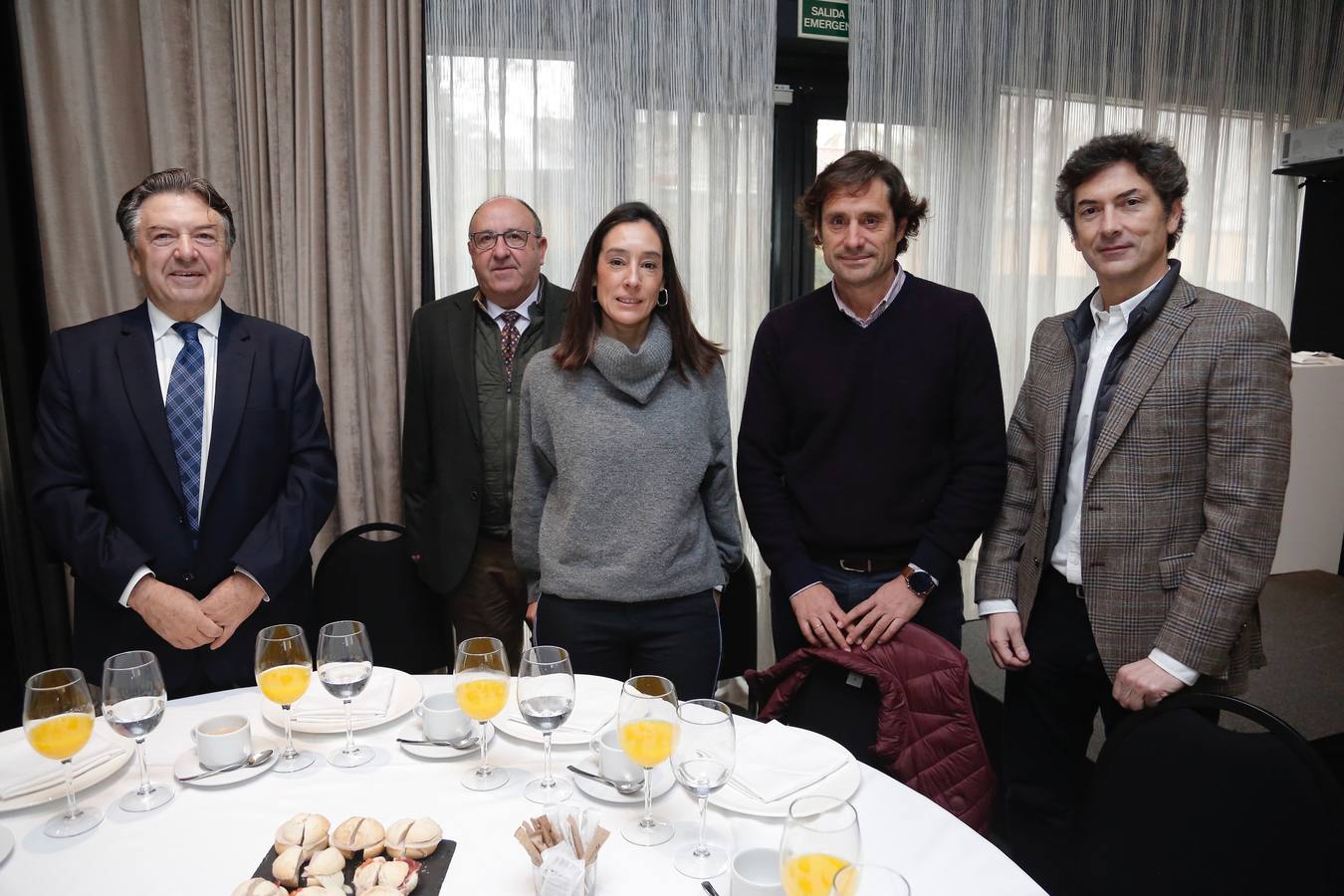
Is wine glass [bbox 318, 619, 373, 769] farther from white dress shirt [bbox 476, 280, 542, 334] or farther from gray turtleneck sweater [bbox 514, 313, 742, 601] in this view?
white dress shirt [bbox 476, 280, 542, 334]

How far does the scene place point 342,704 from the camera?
148cm

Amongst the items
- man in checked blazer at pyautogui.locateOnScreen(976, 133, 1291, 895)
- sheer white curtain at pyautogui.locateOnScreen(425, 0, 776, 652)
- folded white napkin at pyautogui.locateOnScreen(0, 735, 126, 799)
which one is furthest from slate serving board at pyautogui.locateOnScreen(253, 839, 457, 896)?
sheer white curtain at pyautogui.locateOnScreen(425, 0, 776, 652)

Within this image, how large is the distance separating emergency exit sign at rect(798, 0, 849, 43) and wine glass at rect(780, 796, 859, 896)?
123 inches

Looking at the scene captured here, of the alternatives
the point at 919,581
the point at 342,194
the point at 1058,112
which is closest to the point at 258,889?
the point at 919,581

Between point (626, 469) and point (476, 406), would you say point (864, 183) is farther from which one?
point (476, 406)

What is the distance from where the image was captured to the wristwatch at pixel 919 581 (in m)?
1.95

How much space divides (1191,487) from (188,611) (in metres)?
2.04

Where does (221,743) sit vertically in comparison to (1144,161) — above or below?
below

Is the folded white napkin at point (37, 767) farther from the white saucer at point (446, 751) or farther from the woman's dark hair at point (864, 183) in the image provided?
the woman's dark hair at point (864, 183)

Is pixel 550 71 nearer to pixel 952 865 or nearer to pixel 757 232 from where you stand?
pixel 757 232

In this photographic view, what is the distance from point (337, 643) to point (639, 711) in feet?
1.72

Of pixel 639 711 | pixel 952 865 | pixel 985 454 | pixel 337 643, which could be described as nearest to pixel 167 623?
pixel 337 643

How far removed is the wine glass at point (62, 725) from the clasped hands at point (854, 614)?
1.36 m

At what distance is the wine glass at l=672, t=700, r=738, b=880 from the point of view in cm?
106
